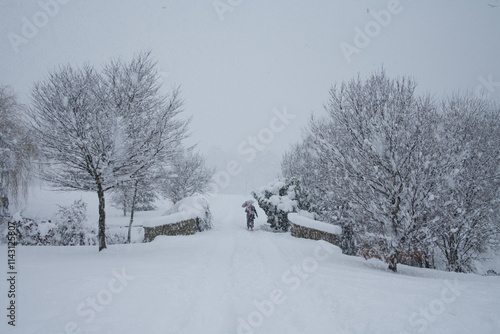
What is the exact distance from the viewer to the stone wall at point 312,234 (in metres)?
11.0

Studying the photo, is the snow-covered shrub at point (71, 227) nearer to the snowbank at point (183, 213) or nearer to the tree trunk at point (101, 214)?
the snowbank at point (183, 213)

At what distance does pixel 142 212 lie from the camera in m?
26.6

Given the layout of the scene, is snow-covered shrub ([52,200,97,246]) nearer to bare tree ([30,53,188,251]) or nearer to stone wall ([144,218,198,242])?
stone wall ([144,218,198,242])

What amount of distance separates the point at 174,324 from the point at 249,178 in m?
67.3

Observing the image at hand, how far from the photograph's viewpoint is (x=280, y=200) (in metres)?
15.5

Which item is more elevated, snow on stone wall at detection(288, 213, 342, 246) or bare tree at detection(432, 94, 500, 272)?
bare tree at detection(432, 94, 500, 272)

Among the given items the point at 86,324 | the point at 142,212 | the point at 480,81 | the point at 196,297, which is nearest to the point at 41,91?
the point at 86,324

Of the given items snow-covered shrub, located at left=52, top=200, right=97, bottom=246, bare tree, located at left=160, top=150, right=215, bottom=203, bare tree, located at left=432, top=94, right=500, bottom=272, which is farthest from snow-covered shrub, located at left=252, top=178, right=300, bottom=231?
snow-covered shrub, located at left=52, top=200, right=97, bottom=246

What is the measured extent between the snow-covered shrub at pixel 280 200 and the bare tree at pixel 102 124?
8.51 m

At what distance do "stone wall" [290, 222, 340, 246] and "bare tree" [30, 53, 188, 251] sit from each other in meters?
7.66

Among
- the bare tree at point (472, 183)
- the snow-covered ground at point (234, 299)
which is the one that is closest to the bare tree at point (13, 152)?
the snow-covered ground at point (234, 299)

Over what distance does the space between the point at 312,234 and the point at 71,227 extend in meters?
11.9

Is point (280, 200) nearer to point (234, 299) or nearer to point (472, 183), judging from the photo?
point (472, 183)

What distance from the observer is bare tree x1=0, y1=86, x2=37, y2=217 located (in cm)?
1305
